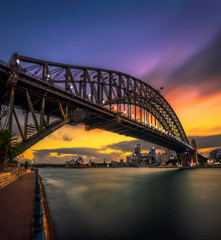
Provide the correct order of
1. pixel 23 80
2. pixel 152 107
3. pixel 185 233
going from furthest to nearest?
pixel 152 107 → pixel 23 80 → pixel 185 233

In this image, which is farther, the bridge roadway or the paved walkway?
the bridge roadway

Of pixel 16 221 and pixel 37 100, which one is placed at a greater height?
pixel 37 100

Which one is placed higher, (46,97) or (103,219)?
(46,97)

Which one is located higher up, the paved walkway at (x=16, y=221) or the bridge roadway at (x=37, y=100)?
the bridge roadway at (x=37, y=100)

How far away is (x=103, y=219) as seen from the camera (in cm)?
1138

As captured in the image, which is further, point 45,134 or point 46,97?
point 46,97

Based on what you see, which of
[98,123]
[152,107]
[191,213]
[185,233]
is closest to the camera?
[185,233]

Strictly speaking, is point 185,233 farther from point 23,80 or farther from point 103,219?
point 23,80

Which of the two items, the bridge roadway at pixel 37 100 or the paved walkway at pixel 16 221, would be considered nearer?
the paved walkway at pixel 16 221

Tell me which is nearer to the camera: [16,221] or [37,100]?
[16,221]

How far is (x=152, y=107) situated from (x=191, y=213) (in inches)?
3424

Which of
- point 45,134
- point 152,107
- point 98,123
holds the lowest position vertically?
point 45,134

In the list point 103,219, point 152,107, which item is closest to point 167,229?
point 103,219

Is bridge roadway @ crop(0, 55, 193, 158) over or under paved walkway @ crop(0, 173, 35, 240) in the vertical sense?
over
